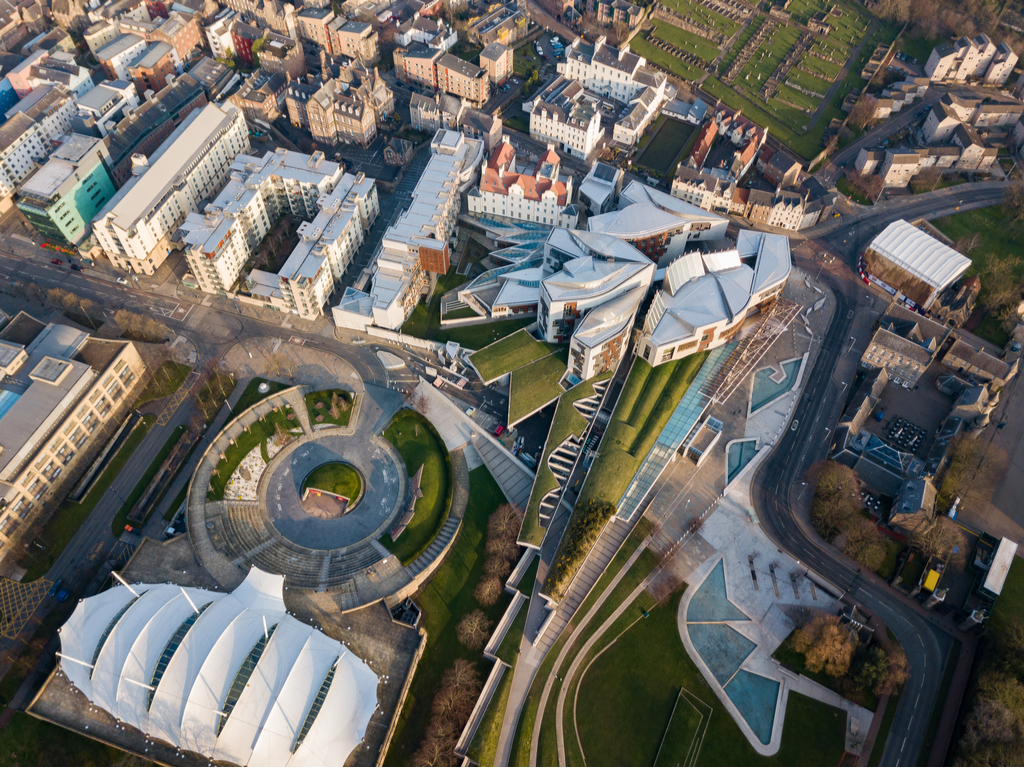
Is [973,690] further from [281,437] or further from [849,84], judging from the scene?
[849,84]

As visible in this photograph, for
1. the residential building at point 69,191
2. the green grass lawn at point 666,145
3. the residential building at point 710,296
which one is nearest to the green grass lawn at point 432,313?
the residential building at point 710,296

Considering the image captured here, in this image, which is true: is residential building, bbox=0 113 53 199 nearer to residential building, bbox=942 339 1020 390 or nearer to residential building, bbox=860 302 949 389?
residential building, bbox=860 302 949 389

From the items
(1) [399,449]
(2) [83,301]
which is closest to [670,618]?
(1) [399,449]

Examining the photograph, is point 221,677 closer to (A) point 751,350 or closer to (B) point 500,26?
(A) point 751,350

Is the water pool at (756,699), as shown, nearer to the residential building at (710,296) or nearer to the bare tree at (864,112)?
the residential building at (710,296)

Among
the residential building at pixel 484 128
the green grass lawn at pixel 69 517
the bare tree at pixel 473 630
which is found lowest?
the green grass lawn at pixel 69 517
